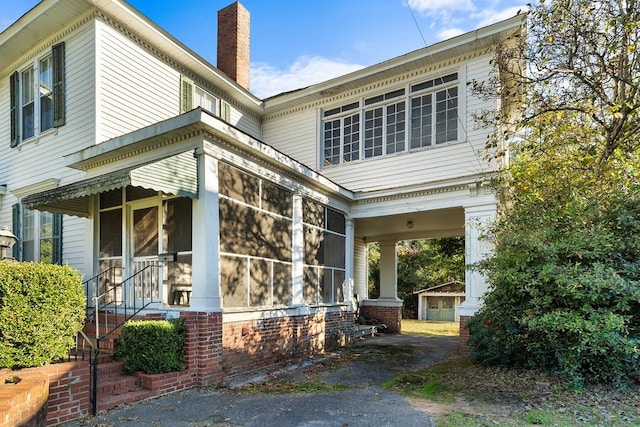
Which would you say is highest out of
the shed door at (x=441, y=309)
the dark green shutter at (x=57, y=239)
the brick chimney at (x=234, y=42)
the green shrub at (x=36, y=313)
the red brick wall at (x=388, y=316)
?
the brick chimney at (x=234, y=42)

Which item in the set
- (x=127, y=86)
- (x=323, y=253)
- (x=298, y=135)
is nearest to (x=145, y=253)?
(x=127, y=86)

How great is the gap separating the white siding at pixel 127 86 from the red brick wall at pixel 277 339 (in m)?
5.15

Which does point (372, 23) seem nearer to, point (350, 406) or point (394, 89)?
point (394, 89)

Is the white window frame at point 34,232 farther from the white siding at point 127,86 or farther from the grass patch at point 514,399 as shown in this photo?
the grass patch at point 514,399

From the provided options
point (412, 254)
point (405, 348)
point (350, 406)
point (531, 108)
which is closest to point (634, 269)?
point (531, 108)

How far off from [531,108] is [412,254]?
1945 cm

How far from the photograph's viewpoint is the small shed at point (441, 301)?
82.6 ft

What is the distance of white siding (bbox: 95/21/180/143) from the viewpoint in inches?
361

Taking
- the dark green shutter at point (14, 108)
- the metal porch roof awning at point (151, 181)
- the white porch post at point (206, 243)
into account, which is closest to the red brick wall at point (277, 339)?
the white porch post at point (206, 243)

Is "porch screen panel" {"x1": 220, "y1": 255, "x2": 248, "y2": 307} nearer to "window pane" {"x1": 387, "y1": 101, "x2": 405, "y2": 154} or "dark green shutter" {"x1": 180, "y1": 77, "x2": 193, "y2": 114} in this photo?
"dark green shutter" {"x1": 180, "y1": 77, "x2": 193, "y2": 114}

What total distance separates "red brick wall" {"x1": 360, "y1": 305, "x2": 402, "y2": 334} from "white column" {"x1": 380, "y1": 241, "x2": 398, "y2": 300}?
0.44m

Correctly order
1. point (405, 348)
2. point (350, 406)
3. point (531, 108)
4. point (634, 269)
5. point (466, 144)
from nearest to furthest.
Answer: point (350, 406), point (634, 269), point (531, 108), point (466, 144), point (405, 348)

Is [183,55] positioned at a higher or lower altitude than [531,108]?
higher

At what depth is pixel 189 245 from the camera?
7531mm
